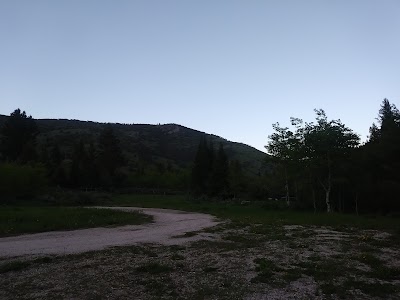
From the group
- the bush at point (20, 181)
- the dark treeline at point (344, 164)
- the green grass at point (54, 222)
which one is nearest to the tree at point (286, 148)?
the dark treeline at point (344, 164)

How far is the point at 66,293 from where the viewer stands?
10.6 m

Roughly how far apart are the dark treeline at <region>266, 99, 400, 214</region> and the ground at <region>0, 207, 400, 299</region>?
80.6 feet

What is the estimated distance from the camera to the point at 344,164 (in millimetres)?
48438

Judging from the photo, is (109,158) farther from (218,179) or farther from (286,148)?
(286,148)

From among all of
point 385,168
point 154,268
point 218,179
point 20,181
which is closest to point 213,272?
point 154,268

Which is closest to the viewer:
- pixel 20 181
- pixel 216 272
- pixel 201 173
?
pixel 216 272

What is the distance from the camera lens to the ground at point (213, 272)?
1065 cm

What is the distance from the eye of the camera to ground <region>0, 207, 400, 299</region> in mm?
10648

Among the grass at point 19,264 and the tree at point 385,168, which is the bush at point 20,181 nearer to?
the grass at point 19,264

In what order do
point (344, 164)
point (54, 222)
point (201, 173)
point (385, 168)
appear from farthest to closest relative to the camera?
point (201, 173) < point (344, 164) < point (385, 168) < point (54, 222)

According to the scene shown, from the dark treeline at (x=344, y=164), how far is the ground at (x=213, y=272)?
2457cm

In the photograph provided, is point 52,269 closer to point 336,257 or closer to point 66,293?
point 66,293

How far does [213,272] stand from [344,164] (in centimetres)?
3938

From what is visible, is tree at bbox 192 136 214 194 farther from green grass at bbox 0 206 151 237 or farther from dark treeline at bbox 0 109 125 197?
green grass at bbox 0 206 151 237
